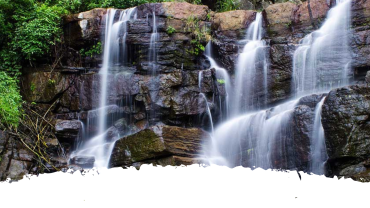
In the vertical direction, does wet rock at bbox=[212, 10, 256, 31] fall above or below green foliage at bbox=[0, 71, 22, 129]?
above

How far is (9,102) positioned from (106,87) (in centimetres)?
272

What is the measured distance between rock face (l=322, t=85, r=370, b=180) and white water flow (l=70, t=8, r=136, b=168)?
5.09 meters

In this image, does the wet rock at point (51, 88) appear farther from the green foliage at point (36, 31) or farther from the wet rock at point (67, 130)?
the wet rock at point (67, 130)

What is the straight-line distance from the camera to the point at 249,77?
10.5m

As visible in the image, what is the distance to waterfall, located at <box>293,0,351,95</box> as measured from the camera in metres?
9.63

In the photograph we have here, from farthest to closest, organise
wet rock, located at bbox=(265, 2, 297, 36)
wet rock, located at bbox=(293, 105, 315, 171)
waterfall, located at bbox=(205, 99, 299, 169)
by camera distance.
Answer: wet rock, located at bbox=(265, 2, 297, 36), waterfall, located at bbox=(205, 99, 299, 169), wet rock, located at bbox=(293, 105, 315, 171)

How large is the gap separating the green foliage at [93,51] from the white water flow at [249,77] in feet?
14.6

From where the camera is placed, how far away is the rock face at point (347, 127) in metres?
6.82

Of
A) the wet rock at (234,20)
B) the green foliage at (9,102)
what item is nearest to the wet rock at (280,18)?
the wet rock at (234,20)

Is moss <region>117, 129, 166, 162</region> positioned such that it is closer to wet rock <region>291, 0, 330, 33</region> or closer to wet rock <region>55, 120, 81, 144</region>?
wet rock <region>55, 120, 81, 144</region>

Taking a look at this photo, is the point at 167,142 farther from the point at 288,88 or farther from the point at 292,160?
the point at 288,88

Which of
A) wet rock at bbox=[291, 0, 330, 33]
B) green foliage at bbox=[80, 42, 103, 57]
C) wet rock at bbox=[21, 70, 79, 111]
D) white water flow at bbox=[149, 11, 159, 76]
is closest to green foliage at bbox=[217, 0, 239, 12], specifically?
wet rock at bbox=[291, 0, 330, 33]

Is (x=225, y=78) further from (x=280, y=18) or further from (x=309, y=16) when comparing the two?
(x=309, y=16)

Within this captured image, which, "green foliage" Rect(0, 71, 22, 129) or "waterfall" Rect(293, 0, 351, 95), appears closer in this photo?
"green foliage" Rect(0, 71, 22, 129)
